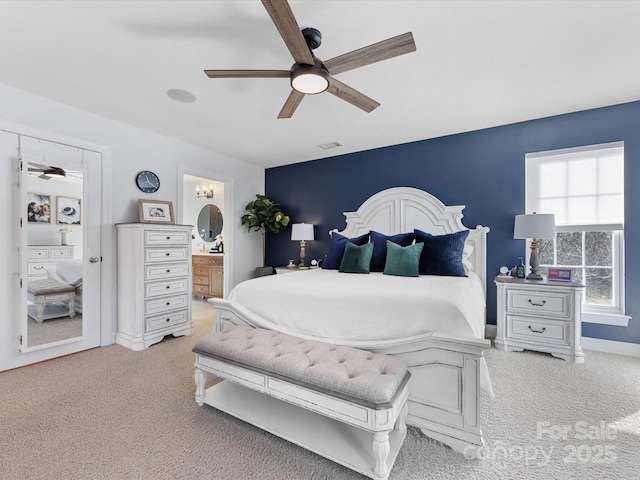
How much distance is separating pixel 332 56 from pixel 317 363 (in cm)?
211

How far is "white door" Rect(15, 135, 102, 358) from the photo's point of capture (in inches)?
106

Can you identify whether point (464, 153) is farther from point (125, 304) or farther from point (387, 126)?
point (125, 304)

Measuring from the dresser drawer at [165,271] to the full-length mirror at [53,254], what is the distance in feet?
2.06

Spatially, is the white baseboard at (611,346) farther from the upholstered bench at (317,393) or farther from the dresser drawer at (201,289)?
the dresser drawer at (201,289)

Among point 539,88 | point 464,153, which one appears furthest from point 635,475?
point 464,153

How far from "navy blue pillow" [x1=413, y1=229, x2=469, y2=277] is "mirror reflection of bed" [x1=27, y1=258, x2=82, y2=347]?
3.54 metres

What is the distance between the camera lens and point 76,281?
9.95 ft

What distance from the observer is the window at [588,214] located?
3.04 meters

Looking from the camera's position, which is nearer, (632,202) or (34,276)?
(34,276)

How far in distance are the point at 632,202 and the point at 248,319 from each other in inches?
151

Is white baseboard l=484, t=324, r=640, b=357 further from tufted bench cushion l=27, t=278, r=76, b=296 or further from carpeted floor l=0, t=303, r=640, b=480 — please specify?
tufted bench cushion l=27, t=278, r=76, b=296

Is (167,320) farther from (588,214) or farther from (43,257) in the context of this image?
(588,214)

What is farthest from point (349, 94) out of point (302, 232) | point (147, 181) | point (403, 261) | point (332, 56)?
point (147, 181)

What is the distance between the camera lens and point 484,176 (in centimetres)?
359
